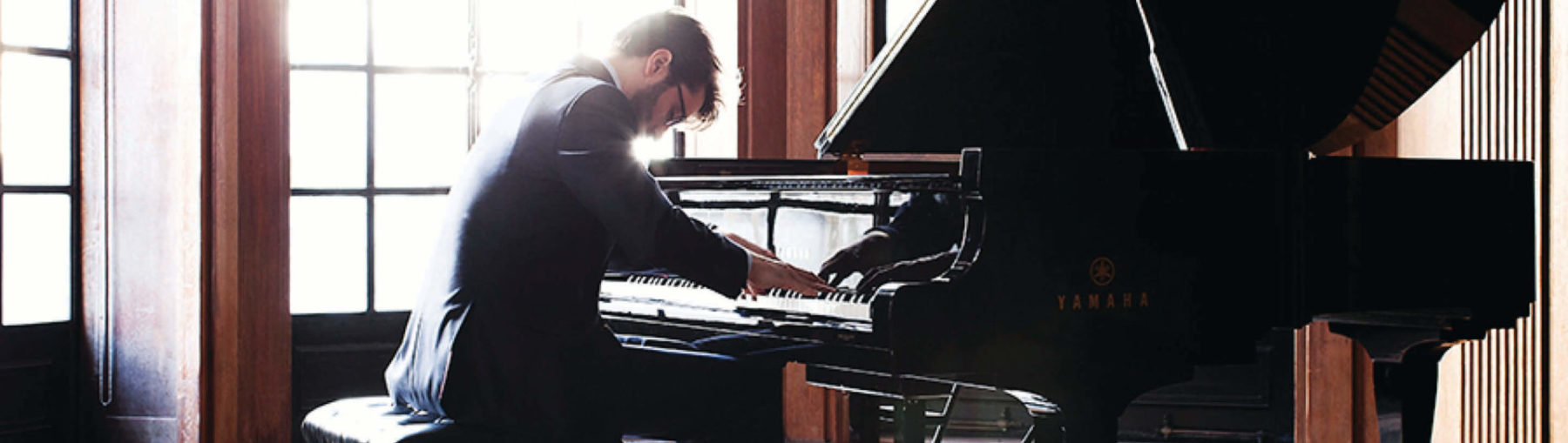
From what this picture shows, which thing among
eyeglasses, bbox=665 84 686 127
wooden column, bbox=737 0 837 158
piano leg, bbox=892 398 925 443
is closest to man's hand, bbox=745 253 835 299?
eyeglasses, bbox=665 84 686 127

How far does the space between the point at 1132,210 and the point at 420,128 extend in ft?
9.30

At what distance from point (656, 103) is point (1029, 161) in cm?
69

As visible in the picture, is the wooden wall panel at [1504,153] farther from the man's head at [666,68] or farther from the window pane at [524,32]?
the window pane at [524,32]

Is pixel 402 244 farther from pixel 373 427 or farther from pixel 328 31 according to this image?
pixel 373 427

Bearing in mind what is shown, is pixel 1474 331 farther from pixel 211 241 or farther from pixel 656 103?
pixel 211 241

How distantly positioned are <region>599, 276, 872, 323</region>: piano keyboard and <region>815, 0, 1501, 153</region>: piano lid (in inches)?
16.9

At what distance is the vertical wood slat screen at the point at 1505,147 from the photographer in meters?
3.12

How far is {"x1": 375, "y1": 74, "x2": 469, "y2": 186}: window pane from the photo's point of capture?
4.21 meters

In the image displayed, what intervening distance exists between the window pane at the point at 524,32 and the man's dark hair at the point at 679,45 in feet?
6.78

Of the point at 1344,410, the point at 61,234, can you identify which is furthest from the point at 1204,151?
the point at 61,234

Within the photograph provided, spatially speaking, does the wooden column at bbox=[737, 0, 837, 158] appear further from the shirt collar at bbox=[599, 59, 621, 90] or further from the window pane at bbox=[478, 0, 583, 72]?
the shirt collar at bbox=[599, 59, 621, 90]

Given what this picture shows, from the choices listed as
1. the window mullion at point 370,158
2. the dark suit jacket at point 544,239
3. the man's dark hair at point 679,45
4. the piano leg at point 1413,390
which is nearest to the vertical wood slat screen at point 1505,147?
the piano leg at point 1413,390

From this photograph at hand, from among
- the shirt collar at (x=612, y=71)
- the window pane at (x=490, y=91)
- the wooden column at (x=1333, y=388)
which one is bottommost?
the wooden column at (x=1333, y=388)

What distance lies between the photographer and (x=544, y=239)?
7.00 feet
